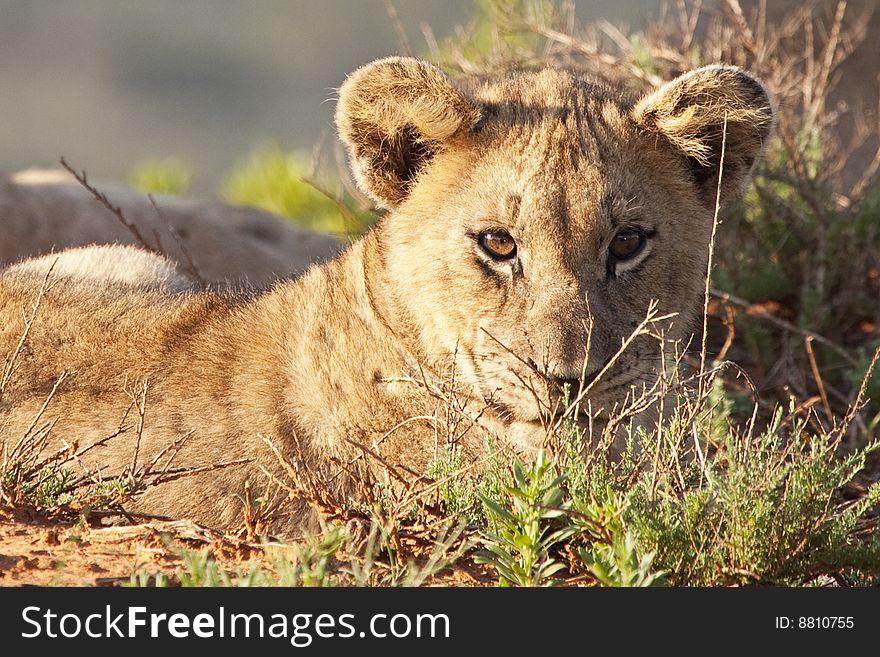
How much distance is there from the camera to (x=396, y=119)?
432cm

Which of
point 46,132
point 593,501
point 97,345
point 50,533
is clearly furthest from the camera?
point 46,132

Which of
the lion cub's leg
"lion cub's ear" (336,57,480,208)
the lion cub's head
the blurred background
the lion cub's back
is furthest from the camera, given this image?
the blurred background

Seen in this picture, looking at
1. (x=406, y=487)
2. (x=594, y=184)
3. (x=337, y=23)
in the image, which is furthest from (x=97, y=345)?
(x=337, y=23)

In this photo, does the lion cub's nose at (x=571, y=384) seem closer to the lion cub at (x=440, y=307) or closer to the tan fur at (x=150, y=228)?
the lion cub at (x=440, y=307)

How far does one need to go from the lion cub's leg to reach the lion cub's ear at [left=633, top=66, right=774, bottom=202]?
91.1 inches

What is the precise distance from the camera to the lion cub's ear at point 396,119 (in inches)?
166

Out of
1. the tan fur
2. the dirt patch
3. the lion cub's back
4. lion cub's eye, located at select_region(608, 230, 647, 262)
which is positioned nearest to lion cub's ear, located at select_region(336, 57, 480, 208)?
lion cub's eye, located at select_region(608, 230, 647, 262)

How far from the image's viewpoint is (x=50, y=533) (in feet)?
12.0

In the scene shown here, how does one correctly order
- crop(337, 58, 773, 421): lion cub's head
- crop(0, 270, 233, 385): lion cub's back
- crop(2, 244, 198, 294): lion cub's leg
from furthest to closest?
crop(2, 244, 198, 294): lion cub's leg < crop(0, 270, 233, 385): lion cub's back < crop(337, 58, 773, 421): lion cub's head

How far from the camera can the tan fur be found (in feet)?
30.0

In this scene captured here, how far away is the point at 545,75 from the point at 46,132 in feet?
177

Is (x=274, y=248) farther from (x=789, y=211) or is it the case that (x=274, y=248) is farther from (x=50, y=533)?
(x=50, y=533)

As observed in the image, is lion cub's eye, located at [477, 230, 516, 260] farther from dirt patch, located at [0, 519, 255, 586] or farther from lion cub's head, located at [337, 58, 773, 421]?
dirt patch, located at [0, 519, 255, 586]

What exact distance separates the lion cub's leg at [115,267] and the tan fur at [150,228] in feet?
10.1
